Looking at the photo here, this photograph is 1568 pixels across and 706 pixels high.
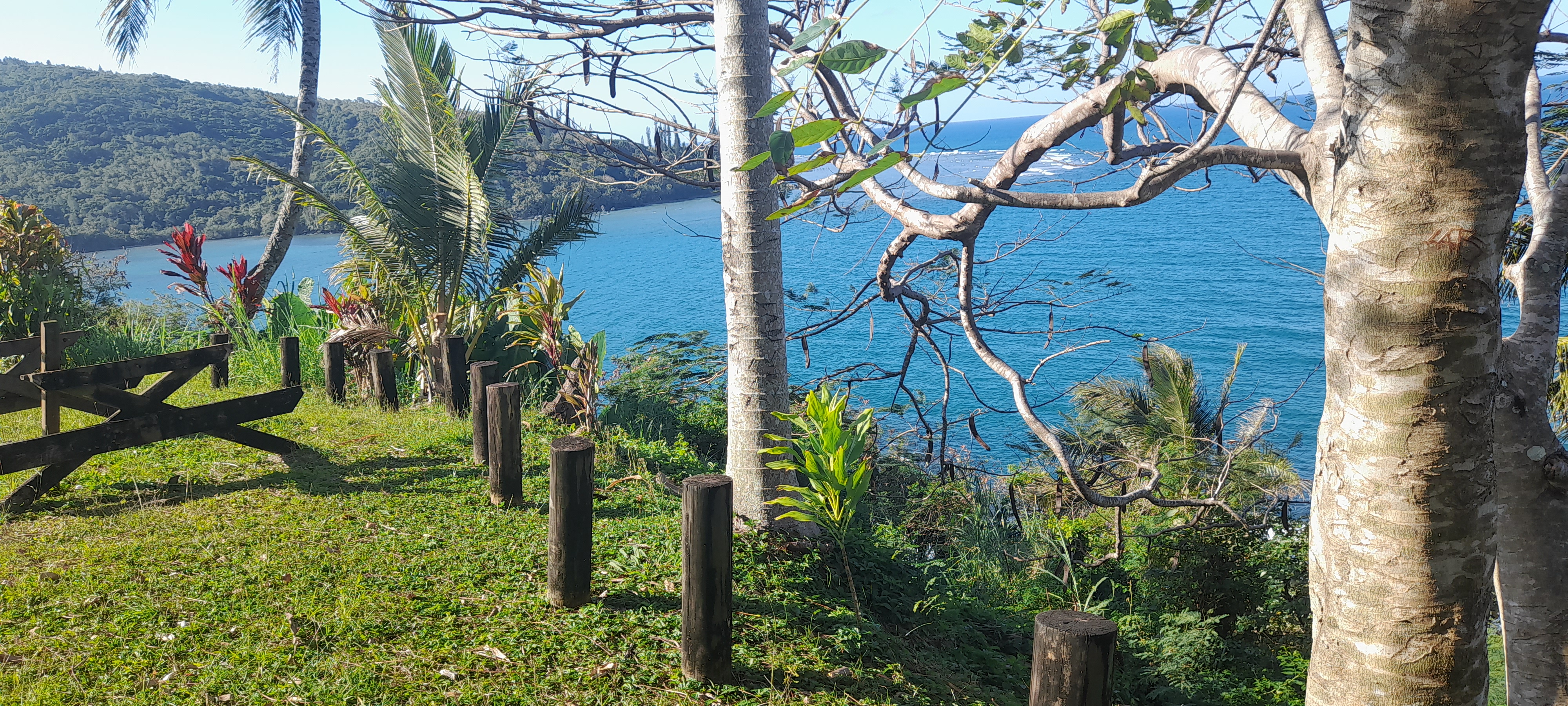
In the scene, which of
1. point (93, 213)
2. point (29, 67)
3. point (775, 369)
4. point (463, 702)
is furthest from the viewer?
point (29, 67)

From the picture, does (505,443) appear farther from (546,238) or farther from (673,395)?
(673,395)

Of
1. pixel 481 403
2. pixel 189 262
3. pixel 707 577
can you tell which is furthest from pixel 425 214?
pixel 707 577

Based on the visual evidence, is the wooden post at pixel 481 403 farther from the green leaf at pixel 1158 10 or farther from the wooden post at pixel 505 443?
the green leaf at pixel 1158 10

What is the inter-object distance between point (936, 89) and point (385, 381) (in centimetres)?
842

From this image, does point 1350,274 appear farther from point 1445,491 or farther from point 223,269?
point 223,269

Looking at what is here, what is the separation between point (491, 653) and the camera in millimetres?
3730

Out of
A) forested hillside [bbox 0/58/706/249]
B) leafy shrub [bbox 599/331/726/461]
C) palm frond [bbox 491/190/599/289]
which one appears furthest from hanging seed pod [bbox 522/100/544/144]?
forested hillside [bbox 0/58/706/249]

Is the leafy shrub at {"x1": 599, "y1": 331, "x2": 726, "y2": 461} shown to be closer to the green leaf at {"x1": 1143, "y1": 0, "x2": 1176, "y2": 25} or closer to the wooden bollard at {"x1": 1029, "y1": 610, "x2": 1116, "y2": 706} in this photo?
the wooden bollard at {"x1": 1029, "y1": 610, "x2": 1116, "y2": 706}

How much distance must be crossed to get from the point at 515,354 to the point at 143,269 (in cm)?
3390

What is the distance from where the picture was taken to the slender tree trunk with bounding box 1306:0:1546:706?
63.5 inches

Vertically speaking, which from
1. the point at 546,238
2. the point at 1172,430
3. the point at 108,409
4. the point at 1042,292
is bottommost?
the point at 1172,430

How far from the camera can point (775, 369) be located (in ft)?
15.8

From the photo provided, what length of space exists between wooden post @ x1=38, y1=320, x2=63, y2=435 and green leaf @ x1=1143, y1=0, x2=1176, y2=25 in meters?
6.78

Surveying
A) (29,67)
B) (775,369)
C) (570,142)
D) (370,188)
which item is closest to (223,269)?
(370,188)
